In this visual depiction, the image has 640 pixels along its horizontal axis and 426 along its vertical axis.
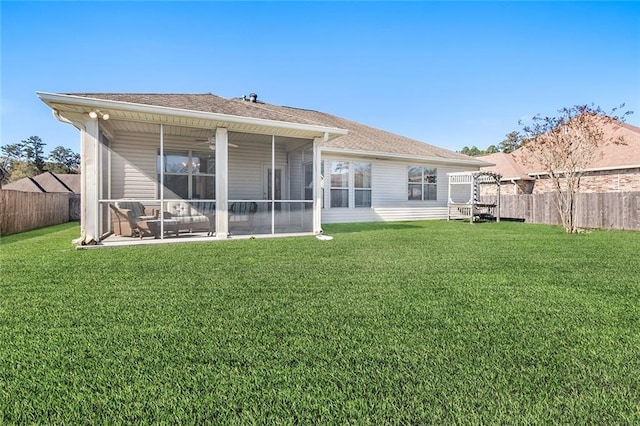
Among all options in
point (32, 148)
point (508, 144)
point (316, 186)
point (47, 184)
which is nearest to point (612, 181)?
point (316, 186)

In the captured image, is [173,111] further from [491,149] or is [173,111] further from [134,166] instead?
[491,149]

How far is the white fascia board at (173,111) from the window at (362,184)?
175 inches

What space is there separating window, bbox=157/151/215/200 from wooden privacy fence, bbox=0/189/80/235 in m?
4.50

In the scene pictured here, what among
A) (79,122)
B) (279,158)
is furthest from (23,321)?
(279,158)

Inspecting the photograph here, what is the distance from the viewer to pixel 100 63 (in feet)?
38.5

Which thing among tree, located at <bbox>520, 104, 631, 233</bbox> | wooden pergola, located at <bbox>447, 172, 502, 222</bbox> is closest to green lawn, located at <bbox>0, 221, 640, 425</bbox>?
tree, located at <bbox>520, 104, 631, 233</bbox>

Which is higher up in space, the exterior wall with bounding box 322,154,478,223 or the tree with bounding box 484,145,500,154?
the tree with bounding box 484,145,500,154

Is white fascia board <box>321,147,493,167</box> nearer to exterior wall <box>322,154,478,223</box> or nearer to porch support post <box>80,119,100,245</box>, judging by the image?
exterior wall <box>322,154,478,223</box>

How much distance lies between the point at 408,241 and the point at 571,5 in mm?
9590

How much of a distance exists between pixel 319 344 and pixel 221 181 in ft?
20.0

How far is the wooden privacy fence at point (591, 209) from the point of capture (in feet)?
35.7

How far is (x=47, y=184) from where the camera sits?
78.6 feet

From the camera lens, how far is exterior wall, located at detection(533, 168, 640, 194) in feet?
51.4

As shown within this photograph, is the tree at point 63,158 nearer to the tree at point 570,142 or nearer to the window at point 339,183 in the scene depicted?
the window at point 339,183
